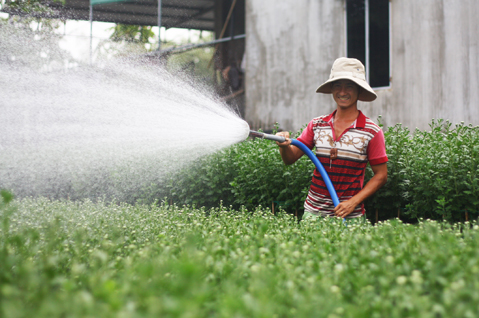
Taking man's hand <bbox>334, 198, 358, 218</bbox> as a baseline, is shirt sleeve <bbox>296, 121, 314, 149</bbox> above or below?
above

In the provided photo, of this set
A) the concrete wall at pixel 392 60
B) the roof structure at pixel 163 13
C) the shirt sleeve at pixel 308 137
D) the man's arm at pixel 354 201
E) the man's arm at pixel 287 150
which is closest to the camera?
the man's arm at pixel 354 201

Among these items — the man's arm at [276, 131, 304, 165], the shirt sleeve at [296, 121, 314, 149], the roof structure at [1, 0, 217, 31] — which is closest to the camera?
the man's arm at [276, 131, 304, 165]

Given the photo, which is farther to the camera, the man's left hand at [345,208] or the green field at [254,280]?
the man's left hand at [345,208]

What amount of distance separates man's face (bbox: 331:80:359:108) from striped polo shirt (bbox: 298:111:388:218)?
17cm

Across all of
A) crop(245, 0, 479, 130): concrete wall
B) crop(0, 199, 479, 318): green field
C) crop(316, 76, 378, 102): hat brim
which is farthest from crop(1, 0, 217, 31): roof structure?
crop(0, 199, 479, 318): green field

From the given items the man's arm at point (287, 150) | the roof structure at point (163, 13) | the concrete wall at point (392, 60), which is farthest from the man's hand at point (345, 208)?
the roof structure at point (163, 13)

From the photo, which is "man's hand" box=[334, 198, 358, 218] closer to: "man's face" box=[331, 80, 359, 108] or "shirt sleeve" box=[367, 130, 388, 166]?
"shirt sleeve" box=[367, 130, 388, 166]

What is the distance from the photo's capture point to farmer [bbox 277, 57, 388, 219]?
3.88m

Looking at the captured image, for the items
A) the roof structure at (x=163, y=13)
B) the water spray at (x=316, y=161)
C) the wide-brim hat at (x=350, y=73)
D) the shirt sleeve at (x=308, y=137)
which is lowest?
the water spray at (x=316, y=161)

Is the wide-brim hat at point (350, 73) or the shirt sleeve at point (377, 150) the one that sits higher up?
the wide-brim hat at point (350, 73)

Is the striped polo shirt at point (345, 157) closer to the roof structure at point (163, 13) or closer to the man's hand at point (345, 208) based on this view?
the man's hand at point (345, 208)

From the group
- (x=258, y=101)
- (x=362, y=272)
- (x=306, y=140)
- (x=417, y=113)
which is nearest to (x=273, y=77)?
(x=258, y=101)

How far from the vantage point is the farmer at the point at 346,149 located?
3879 millimetres

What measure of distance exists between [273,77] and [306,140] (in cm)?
702
